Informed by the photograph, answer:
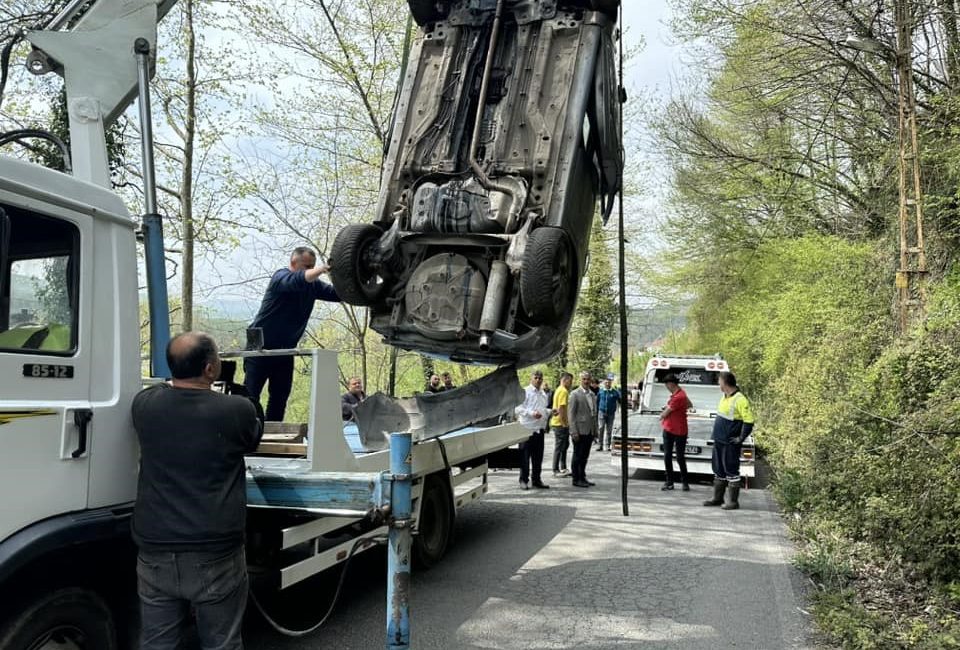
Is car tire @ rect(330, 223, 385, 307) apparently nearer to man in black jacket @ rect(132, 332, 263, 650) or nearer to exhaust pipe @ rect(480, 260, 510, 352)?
exhaust pipe @ rect(480, 260, 510, 352)

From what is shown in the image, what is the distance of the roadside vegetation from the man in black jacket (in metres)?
3.64

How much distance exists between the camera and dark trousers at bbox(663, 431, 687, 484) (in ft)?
37.2

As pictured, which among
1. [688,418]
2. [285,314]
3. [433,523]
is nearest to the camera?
[285,314]

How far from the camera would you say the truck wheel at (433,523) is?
6.79 m

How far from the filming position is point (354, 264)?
5.94 metres

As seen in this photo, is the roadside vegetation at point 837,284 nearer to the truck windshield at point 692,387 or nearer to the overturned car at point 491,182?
the truck windshield at point 692,387

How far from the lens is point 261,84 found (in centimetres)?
1695

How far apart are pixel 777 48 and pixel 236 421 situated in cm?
1090

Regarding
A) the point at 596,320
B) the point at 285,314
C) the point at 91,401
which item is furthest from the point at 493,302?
the point at 596,320

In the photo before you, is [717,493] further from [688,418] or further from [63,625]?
[63,625]

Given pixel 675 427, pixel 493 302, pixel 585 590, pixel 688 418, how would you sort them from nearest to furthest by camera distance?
pixel 493 302 < pixel 585 590 < pixel 675 427 < pixel 688 418

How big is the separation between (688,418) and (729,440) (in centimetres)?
278

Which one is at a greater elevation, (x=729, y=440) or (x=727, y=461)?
(x=729, y=440)

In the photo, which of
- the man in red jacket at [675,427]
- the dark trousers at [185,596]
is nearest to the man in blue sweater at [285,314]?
the dark trousers at [185,596]
